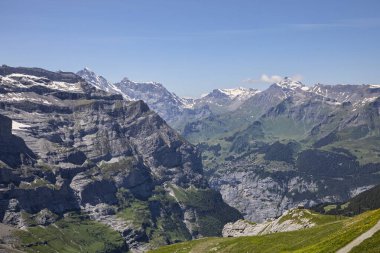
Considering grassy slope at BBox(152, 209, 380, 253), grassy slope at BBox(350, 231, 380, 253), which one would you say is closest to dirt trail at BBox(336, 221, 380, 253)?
grassy slope at BBox(350, 231, 380, 253)

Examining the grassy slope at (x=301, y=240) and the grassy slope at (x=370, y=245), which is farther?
the grassy slope at (x=301, y=240)

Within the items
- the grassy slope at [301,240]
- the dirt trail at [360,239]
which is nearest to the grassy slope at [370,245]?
the dirt trail at [360,239]

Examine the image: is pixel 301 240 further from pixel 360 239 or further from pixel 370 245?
pixel 370 245

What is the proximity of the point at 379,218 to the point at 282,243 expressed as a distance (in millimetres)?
55091

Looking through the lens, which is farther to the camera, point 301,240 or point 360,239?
point 301,240

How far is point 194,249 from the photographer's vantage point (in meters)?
200

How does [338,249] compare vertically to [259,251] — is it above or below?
above

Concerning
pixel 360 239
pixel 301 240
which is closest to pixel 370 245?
pixel 360 239

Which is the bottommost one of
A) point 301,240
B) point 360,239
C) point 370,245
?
point 301,240

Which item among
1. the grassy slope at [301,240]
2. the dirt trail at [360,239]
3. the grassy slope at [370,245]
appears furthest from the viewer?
the grassy slope at [301,240]

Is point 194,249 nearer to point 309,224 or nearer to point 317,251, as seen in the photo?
point 309,224

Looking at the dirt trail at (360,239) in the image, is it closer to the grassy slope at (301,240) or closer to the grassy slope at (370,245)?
the grassy slope at (370,245)

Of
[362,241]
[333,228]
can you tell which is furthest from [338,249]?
[333,228]

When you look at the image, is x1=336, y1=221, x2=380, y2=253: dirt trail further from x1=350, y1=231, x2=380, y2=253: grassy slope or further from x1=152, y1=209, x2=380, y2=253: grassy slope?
x1=152, y1=209, x2=380, y2=253: grassy slope
